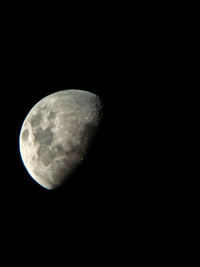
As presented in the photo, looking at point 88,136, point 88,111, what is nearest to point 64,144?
point 88,136

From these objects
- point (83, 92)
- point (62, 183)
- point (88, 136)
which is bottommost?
point (62, 183)

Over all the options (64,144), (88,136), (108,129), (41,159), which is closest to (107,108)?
(108,129)

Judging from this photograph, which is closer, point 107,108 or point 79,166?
point 79,166

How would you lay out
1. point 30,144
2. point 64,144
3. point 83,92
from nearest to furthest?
point 64,144
point 30,144
point 83,92

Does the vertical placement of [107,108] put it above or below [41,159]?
above

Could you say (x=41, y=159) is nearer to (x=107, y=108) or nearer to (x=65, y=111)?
(x=65, y=111)

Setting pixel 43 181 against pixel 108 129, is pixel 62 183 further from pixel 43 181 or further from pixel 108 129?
pixel 108 129

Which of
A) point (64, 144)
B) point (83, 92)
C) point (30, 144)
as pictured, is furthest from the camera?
point (83, 92)
